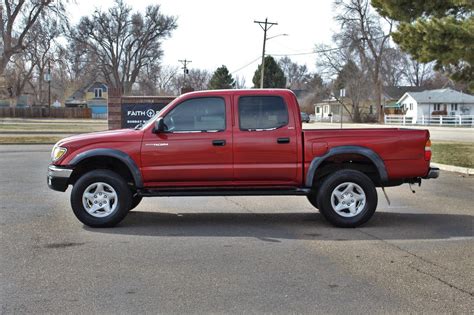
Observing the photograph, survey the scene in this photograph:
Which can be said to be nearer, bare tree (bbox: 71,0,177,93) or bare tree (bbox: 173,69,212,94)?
bare tree (bbox: 71,0,177,93)

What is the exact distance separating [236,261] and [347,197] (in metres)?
2.45

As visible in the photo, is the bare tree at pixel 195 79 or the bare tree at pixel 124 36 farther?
the bare tree at pixel 195 79

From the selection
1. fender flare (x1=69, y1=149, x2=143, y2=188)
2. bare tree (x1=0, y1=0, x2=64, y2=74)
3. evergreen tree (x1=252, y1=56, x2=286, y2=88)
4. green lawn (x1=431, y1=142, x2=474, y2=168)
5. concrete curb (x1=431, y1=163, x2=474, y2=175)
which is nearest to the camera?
fender flare (x1=69, y1=149, x2=143, y2=188)

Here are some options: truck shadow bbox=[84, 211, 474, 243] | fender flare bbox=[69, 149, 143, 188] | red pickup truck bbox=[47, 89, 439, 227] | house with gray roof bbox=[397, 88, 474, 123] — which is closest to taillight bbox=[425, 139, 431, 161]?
red pickup truck bbox=[47, 89, 439, 227]

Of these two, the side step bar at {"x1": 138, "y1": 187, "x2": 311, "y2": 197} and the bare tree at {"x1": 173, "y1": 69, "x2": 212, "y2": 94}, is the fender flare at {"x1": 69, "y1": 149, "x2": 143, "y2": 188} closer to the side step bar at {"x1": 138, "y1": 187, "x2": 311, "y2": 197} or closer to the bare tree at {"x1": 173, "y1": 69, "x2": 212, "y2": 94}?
the side step bar at {"x1": 138, "y1": 187, "x2": 311, "y2": 197}

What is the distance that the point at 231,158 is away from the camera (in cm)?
757

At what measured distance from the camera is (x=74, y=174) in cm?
791

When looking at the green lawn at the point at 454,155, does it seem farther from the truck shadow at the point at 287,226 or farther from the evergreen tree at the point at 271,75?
the evergreen tree at the point at 271,75

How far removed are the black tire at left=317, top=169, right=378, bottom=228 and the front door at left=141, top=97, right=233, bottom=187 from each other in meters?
1.39

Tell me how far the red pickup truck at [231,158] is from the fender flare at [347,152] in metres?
0.01

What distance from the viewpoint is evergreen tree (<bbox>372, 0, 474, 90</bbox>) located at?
1276 cm

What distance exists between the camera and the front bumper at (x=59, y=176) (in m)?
7.57

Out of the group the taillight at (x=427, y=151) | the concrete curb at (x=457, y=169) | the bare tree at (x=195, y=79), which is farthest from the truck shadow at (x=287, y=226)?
the bare tree at (x=195, y=79)

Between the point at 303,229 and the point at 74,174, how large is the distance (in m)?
3.45
